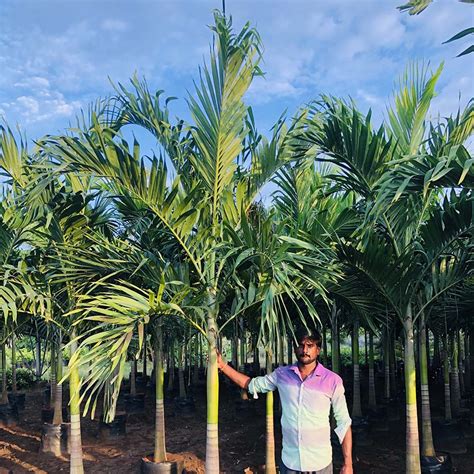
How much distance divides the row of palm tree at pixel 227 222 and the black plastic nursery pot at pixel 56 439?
79.9 inches

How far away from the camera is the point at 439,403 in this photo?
9.24m

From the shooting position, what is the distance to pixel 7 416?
861cm

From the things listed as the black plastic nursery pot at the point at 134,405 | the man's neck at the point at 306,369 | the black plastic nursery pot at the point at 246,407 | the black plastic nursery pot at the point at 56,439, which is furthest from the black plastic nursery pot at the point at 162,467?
the black plastic nursery pot at the point at 134,405

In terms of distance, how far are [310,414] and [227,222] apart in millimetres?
1671

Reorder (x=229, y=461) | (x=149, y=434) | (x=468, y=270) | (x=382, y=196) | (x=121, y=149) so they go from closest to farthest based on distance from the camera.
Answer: (x=382, y=196) → (x=121, y=149) → (x=468, y=270) → (x=229, y=461) → (x=149, y=434)

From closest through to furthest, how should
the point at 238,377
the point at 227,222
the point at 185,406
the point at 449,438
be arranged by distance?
the point at 238,377 < the point at 227,222 < the point at 449,438 < the point at 185,406

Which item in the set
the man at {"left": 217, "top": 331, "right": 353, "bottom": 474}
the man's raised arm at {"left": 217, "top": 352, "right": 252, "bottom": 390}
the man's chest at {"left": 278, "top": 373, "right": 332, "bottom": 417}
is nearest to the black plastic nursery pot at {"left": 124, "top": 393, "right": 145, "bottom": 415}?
the man's raised arm at {"left": 217, "top": 352, "right": 252, "bottom": 390}

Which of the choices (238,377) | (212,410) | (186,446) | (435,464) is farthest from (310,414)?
(186,446)

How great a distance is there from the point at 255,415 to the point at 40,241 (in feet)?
16.7

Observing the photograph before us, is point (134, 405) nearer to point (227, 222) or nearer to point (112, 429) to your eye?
point (112, 429)

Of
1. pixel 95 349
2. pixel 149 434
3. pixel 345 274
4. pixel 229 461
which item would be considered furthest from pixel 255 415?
pixel 95 349

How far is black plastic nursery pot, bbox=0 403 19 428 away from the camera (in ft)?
28.1

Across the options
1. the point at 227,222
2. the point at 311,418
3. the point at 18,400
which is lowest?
the point at 18,400

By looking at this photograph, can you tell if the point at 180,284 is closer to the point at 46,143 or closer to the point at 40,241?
the point at 46,143
